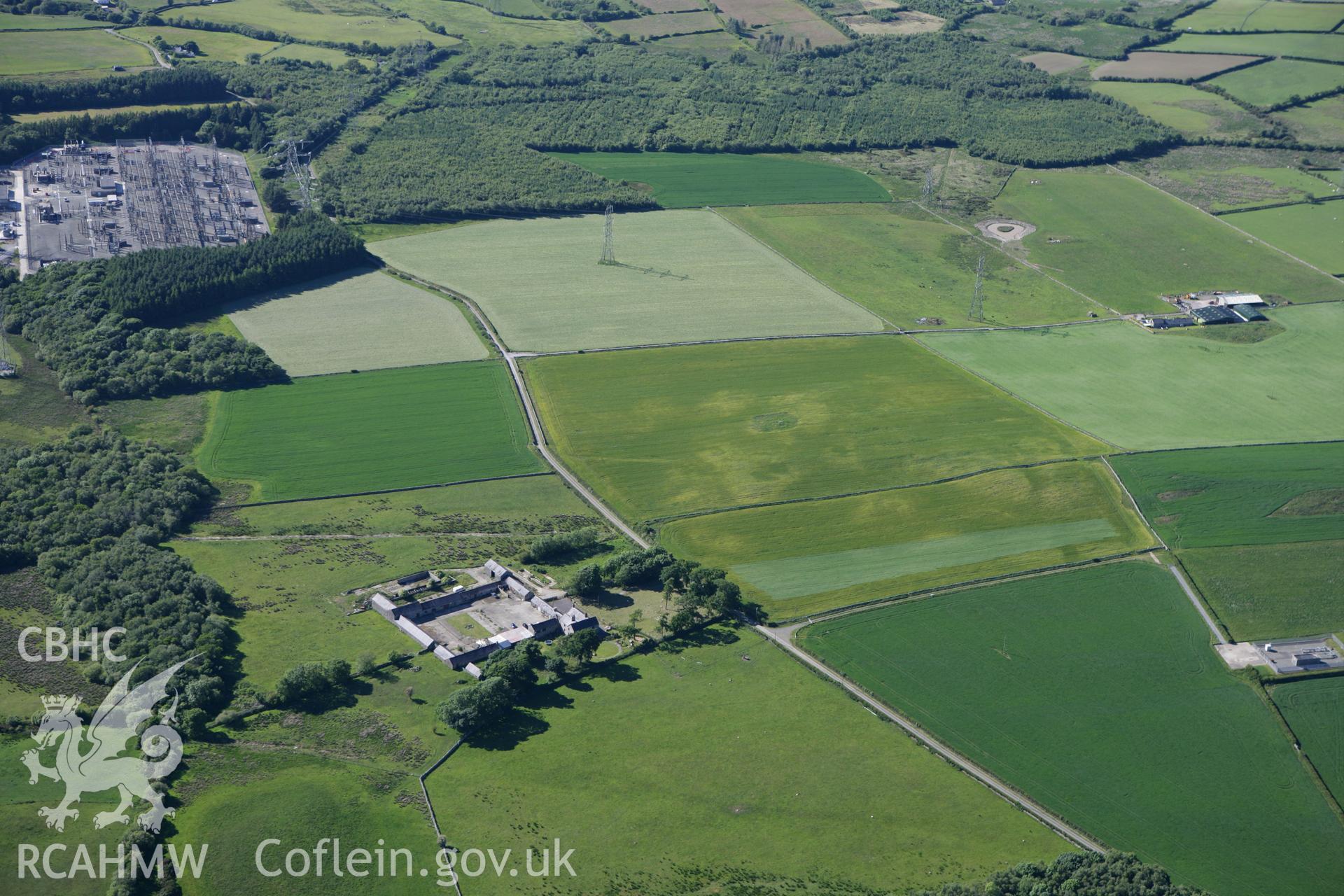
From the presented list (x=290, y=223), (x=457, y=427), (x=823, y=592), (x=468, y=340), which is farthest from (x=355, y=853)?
(x=290, y=223)

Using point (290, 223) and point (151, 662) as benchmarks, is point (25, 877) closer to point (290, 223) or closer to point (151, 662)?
point (151, 662)

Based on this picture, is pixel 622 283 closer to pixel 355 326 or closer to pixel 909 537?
pixel 355 326

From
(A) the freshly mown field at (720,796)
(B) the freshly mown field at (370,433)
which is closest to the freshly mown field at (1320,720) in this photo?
(A) the freshly mown field at (720,796)

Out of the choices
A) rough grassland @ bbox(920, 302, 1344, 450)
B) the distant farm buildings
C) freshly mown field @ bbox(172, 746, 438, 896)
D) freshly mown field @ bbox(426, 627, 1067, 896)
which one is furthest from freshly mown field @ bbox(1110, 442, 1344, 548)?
freshly mown field @ bbox(172, 746, 438, 896)

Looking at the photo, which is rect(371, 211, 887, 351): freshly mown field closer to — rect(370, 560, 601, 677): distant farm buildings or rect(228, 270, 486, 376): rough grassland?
rect(228, 270, 486, 376): rough grassland

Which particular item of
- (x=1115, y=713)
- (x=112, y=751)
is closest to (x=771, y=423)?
(x=1115, y=713)

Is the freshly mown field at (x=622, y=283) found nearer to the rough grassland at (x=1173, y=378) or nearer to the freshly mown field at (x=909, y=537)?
the rough grassland at (x=1173, y=378)
